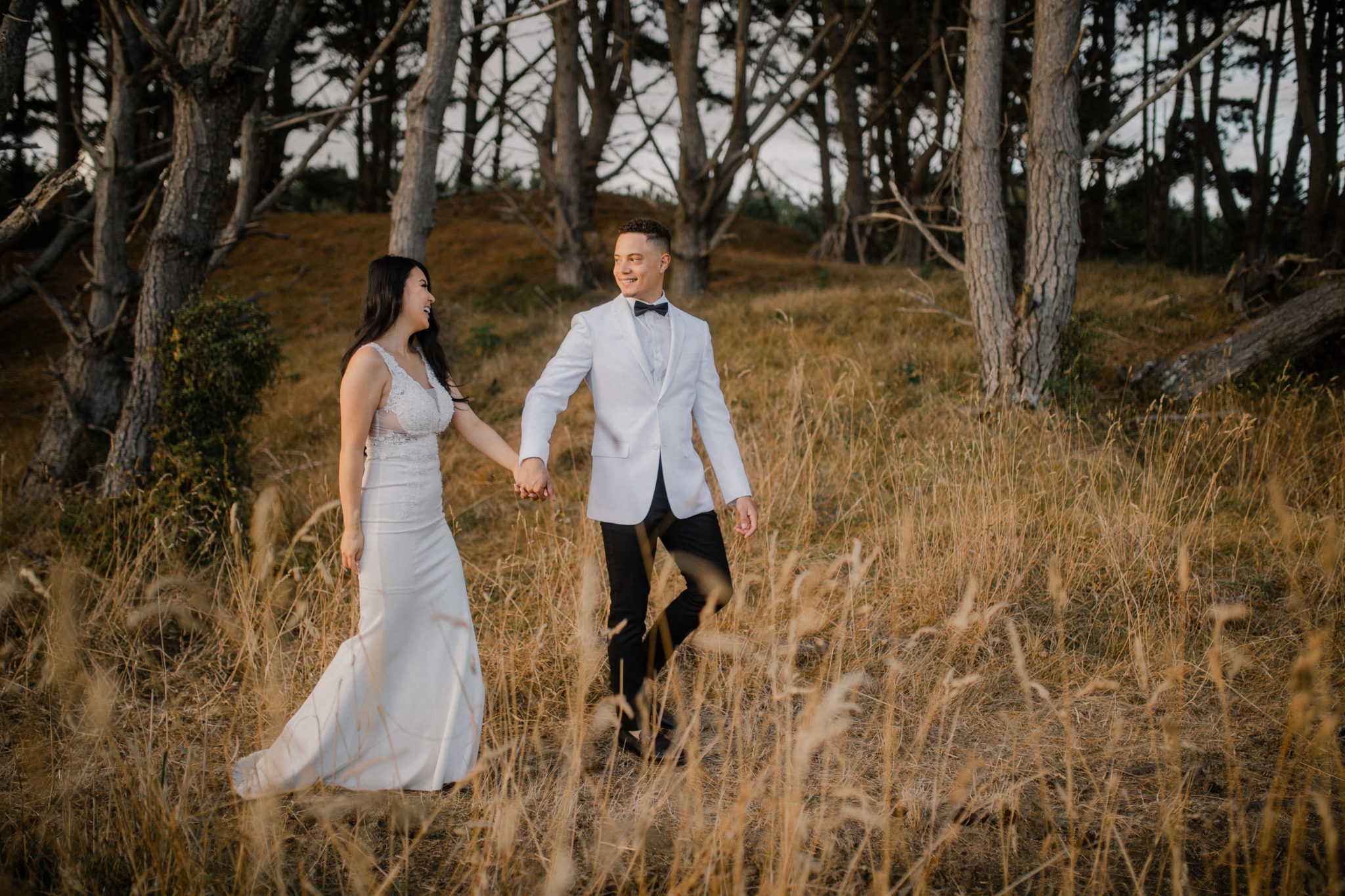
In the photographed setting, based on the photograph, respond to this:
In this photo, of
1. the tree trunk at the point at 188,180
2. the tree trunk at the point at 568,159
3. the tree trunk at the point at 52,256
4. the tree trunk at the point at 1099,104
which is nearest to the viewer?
the tree trunk at the point at 188,180

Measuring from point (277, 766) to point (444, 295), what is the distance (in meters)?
11.5

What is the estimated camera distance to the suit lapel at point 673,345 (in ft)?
10.3

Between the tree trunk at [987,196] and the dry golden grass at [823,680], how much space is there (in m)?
0.60

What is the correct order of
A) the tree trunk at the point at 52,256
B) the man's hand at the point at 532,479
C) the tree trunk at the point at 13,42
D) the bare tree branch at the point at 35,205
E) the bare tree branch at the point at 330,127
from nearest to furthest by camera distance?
the man's hand at the point at 532,479 → the bare tree branch at the point at 35,205 → the tree trunk at the point at 13,42 → the bare tree branch at the point at 330,127 → the tree trunk at the point at 52,256

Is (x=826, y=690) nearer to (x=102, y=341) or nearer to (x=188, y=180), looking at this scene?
(x=188, y=180)

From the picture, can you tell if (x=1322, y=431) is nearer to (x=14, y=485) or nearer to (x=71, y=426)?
(x=71, y=426)

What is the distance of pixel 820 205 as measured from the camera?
21.7 m

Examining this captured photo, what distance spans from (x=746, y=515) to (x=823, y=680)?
3.18ft

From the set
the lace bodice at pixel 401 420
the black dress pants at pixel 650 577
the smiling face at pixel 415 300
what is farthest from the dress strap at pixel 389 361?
the black dress pants at pixel 650 577

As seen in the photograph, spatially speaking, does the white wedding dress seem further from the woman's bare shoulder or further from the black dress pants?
the black dress pants

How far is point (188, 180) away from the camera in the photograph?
6.13 meters

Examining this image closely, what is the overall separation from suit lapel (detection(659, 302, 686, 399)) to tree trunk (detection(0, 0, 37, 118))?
5536 mm

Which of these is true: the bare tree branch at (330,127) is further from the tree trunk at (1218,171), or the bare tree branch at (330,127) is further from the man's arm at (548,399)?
the tree trunk at (1218,171)

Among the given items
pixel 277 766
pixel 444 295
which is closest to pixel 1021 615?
pixel 277 766
